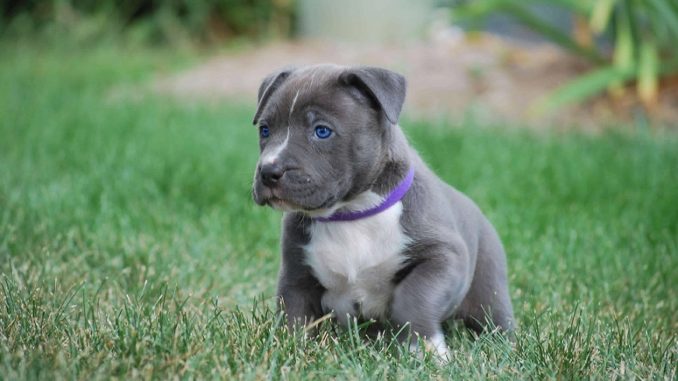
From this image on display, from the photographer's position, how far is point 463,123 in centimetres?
828

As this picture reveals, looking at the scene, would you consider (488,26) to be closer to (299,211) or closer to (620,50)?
(620,50)

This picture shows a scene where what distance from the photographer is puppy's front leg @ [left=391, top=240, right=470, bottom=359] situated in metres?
3.29

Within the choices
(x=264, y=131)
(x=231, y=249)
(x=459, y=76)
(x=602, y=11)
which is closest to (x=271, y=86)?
(x=264, y=131)

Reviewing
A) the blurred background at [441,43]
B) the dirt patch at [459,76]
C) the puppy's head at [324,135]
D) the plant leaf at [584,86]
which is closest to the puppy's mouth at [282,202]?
the puppy's head at [324,135]

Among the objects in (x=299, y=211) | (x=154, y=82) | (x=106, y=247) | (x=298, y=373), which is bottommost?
(x=154, y=82)

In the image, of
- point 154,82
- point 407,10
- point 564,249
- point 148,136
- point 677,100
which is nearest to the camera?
point 564,249

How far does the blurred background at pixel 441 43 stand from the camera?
8.65 meters

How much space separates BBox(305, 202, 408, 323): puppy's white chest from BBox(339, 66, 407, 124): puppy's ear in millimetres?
387

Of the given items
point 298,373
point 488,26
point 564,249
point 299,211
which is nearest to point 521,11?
point 488,26

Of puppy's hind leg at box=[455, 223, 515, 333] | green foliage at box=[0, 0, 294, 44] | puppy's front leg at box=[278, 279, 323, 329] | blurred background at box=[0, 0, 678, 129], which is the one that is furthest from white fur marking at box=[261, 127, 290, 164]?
green foliage at box=[0, 0, 294, 44]

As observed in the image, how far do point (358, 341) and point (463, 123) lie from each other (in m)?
5.41

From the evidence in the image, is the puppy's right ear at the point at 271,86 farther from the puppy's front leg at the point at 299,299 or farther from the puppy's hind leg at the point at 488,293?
the puppy's hind leg at the point at 488,293

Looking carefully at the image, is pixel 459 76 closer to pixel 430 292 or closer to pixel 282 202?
pixel 430 292

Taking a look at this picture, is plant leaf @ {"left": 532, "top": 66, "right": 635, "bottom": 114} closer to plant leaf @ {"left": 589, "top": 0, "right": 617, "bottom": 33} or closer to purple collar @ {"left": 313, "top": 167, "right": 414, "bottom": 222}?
plant leaf @ {"left": 589, "top": 0, "right": 617, "bottom": 33}
